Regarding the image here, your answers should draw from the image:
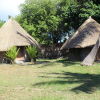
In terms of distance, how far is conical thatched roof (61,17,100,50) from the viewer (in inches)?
1277

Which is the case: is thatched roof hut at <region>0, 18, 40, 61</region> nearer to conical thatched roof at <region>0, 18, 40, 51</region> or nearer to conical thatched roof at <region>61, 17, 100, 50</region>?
conical thatched roof at <region>0, 18, 40, 51</region>

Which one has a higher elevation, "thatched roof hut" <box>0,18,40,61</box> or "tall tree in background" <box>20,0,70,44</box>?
"tall tree in background" <box>20,0,70,44</box>

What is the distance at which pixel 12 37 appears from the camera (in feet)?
114

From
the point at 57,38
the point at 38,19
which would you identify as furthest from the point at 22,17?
the point at 57,38

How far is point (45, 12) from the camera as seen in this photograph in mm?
50375

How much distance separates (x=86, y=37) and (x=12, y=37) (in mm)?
8004

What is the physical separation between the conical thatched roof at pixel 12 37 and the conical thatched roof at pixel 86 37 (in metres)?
4.70

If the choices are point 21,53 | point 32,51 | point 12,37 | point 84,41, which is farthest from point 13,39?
point 84,41

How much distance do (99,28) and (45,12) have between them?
17232mm

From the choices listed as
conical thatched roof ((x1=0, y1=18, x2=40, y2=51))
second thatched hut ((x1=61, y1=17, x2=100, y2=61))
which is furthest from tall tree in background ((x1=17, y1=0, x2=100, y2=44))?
conical thatched roof ((x1=0, y1=18, x2=40, y2=51))

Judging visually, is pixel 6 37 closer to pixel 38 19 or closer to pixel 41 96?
pixel 38 19

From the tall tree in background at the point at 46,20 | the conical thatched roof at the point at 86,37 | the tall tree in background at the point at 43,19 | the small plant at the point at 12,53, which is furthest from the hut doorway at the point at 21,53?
the tall tree in background at the point at 43,19

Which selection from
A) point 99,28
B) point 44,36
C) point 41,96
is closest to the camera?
point 41,96

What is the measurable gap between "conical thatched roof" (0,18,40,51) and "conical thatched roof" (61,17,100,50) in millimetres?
4699
